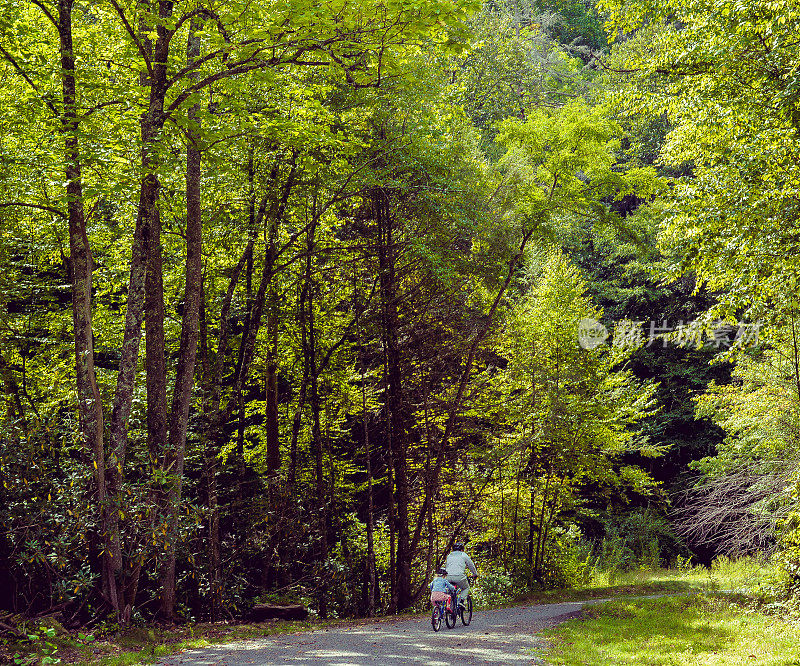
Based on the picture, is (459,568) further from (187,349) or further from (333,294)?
(333,294)

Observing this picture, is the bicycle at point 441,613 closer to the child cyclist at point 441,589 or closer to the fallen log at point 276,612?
the child cyclist at point 441,589

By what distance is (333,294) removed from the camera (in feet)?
61.0

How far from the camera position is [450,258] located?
15828mm

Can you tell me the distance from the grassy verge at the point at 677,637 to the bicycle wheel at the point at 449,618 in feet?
5.12

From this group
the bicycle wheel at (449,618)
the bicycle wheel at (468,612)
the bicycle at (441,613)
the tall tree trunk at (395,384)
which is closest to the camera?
the bicycle at (441,613)

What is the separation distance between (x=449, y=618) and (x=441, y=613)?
0.55 meters

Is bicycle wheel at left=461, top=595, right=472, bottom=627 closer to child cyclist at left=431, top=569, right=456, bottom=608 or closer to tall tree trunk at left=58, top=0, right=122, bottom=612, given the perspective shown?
child cyclist at left=431, top=569, right=456, bottom=608

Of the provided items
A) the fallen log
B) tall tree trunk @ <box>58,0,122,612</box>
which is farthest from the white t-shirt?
tall tree trunk @ <box>58,0,122,612</box>

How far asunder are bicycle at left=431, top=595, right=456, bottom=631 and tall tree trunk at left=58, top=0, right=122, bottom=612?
4898 mm

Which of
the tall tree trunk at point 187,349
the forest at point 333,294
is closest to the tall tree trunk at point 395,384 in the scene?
the forest at point 333,294

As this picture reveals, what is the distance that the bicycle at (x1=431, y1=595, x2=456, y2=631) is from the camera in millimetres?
11578

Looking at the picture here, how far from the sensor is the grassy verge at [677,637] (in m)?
9.07

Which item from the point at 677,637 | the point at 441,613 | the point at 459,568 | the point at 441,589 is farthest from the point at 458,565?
the point at 677,637

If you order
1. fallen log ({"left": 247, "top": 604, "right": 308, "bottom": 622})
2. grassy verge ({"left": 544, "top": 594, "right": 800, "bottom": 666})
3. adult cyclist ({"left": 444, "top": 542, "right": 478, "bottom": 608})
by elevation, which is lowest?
grassy verge ({"left": 544, "top": 594, "right": 800, "bottom": 666})
